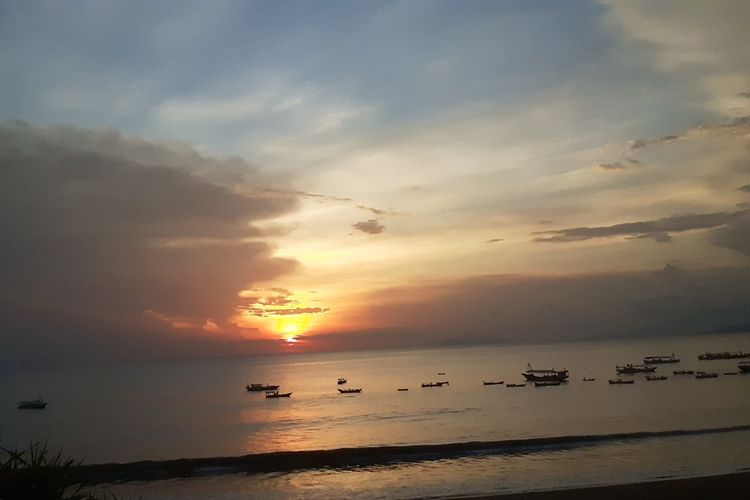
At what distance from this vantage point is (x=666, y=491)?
1680cm

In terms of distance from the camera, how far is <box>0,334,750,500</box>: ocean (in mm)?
21688

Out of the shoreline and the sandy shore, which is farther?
the shoreline

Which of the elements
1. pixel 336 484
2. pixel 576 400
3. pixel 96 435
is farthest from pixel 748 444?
pixel 96 435

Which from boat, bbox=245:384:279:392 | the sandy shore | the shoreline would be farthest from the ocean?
boat, bbox=245:384:279:392

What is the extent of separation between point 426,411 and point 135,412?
3082 cm

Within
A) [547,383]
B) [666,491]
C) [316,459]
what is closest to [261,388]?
[547,383]

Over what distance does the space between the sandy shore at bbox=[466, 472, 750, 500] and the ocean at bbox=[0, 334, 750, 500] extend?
A: 1.54m

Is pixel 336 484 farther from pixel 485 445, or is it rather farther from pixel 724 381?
pixel 724 381

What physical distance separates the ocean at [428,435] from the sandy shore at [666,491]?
5.07 feet

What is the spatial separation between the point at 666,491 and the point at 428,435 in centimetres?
2131

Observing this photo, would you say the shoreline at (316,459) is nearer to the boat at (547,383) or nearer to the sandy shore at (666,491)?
the sandy shore at (666,491)

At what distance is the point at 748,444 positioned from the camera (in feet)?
84.2

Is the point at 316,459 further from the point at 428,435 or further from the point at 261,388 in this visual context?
the point at 261,388

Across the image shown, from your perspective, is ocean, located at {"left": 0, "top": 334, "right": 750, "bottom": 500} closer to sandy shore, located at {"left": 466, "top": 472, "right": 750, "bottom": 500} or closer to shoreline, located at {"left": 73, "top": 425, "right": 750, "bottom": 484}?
shoreline, located at {"left": 73, "top": 425, "right": 750, "bottom": 484}
